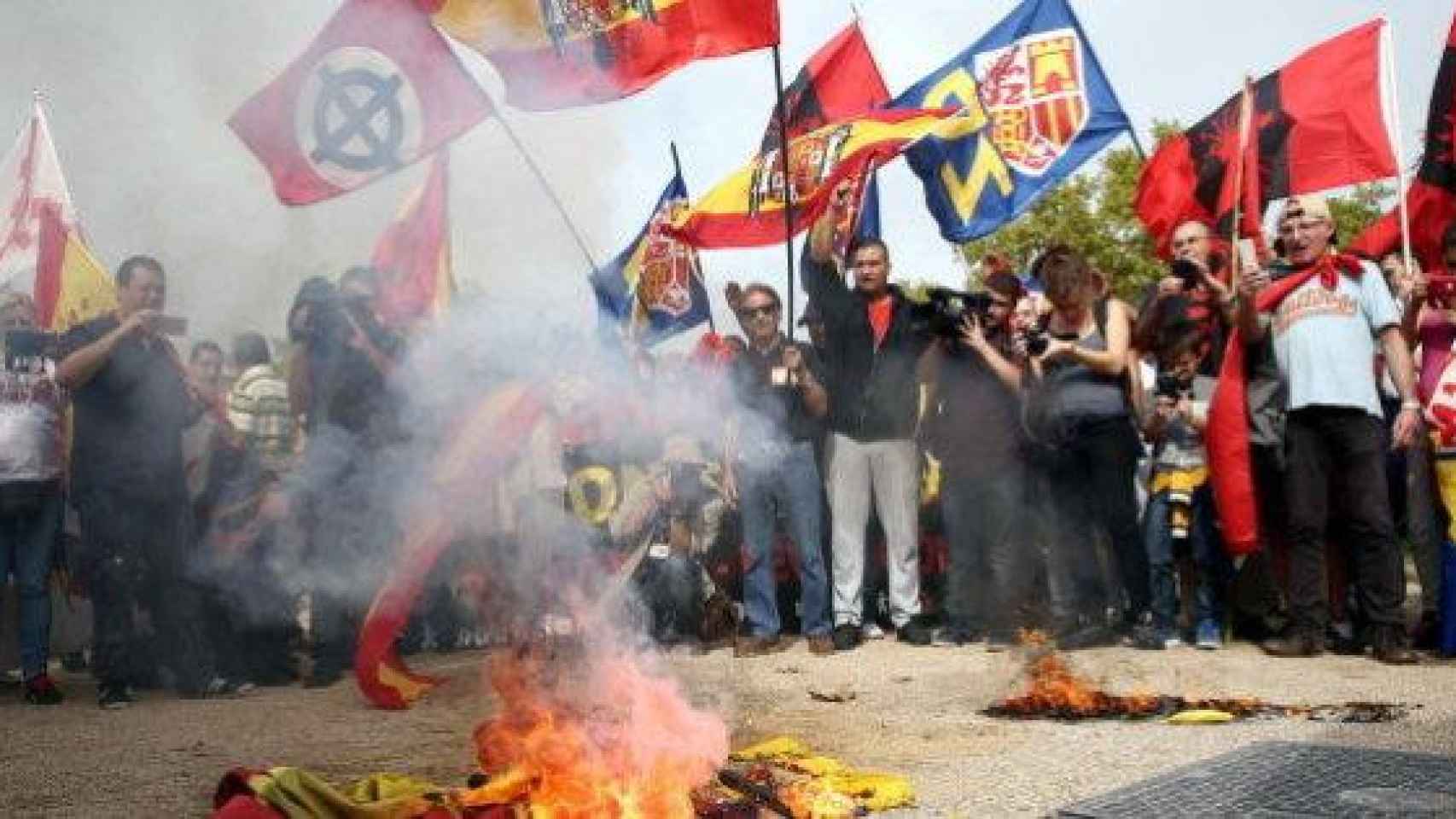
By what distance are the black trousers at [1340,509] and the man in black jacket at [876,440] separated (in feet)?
7.30

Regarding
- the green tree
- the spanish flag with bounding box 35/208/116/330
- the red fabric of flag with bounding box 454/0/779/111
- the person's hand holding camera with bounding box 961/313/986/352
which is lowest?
the person's hand holding camera with bounding box 961/313/986/352

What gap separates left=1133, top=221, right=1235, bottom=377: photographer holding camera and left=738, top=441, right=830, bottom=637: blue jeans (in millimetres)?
2166

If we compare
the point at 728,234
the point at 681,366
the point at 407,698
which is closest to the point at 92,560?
the point at 407,698

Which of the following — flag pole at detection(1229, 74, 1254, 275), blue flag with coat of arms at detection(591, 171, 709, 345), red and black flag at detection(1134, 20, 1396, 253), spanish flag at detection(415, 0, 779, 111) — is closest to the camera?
spanish flag at detection(415, 0, 779, 111)

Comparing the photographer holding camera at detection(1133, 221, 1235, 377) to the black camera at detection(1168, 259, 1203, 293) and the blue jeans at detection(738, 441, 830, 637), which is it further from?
the blue jeans at detection(738, 441, 830, 637)

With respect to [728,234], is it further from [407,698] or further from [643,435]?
[407,698]

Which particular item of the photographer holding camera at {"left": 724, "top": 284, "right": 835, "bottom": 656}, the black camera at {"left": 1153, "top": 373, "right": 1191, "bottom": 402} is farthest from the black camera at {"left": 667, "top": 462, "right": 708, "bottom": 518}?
the black camera at {"left": 1153, "top": 373, "right": 1191, "bottom": 402}

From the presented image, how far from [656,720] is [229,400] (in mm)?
4845

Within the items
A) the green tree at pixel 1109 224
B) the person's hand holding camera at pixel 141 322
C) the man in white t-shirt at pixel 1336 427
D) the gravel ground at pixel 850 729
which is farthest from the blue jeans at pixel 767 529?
the green tree at pixel 1109 224

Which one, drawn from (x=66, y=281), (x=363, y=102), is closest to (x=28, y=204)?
(x=66, y=281)

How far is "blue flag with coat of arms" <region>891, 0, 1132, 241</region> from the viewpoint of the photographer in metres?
9.65

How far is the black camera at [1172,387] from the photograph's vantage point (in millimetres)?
7059

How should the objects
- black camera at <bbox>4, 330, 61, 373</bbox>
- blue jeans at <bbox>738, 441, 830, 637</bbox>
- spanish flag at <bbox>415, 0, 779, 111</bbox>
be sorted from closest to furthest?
spanish flag at <bbox>415, 0, 779, 111</bbox>, black camera at <bbox>4, 330, 61, 373</bbox>, blue jeans at <bbox>738, 441, 830, 637</bbox>

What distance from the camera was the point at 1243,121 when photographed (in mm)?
7586
